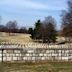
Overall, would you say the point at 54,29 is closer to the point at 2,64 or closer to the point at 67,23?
the point at 67,23

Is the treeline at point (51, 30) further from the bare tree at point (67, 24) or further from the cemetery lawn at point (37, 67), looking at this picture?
the cemetery lawn at point (37, 67)

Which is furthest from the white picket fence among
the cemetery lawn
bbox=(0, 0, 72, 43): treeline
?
bbox=(0, 0, 72, 43): treeline

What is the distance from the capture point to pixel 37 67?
13617 mm

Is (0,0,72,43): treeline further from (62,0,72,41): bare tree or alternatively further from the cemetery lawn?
the cemetery lawn

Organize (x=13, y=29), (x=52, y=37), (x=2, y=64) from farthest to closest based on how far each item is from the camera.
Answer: (x=13, y=29), (x=52, y=37), (x=2, y=64)

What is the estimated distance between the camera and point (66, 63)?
15.4 meters

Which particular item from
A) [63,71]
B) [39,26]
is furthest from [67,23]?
[63,71]

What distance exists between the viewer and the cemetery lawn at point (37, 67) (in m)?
12.7

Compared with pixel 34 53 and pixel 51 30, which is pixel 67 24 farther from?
pixel 34 53

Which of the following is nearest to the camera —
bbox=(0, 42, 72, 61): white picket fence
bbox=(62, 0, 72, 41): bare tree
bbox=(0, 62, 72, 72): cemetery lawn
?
bbox=(0, 62, 72, 72): cemetery lawn

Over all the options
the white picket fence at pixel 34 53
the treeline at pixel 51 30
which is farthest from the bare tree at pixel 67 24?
the white picket fence at pixel 34 53

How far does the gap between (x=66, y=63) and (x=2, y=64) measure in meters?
3.38

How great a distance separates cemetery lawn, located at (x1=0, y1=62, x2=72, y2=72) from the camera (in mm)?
12719

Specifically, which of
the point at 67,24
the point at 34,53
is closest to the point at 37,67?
the point at 34,53
